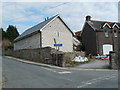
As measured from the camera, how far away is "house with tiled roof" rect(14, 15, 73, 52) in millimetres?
28094

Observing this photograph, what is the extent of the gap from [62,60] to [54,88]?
35.3 feet

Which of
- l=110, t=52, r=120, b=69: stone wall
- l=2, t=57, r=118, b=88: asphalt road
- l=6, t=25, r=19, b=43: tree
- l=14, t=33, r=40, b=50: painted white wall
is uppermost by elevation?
l=6, t=25, r=19, b=43: tree

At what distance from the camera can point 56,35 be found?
29984mm

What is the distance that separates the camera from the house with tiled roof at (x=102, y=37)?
32.4 meters

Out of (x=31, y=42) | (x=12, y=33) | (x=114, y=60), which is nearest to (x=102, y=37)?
(x=31, y=42)

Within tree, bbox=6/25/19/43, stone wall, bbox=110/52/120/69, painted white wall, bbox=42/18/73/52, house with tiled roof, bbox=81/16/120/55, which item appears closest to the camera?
stone wall, bbox=110/52/120/69

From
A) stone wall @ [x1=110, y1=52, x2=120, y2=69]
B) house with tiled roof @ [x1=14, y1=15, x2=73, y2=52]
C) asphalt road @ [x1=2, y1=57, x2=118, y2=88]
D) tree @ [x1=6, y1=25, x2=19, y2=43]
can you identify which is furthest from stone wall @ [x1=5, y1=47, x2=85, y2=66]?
tree @ [x1=6, y1=25, x2=19, y2=43]

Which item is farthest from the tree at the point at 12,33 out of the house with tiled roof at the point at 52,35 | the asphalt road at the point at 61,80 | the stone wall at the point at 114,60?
the asphalt road at the point at 61,80

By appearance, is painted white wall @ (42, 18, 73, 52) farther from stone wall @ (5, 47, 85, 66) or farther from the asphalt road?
the asphalt road

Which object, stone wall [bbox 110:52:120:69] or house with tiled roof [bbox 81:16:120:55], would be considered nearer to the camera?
stone wall [bbox 110:52:120:69]

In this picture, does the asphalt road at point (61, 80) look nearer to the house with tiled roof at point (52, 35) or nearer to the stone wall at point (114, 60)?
the stone wall at point (114, 60)

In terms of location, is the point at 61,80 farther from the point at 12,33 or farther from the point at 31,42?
the point at 12,33

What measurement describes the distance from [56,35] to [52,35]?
2.68ft

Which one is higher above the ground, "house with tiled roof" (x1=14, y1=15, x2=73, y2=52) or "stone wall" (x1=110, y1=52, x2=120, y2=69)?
"house with tiled roof" (x1=14, y1=15, x2=73, y2=52)
